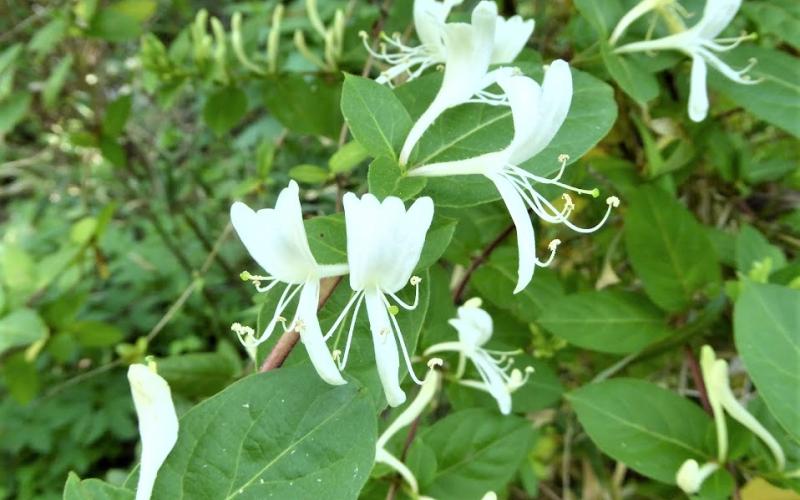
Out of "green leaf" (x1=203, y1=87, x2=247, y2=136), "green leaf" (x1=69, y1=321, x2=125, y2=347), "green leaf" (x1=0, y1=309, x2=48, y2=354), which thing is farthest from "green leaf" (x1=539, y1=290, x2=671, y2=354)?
"green leaf" (x1=69, y1=321, x2=125, y2=347)

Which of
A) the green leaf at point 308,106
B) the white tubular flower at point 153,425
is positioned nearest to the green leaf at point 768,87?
the green leaf at point 308,106

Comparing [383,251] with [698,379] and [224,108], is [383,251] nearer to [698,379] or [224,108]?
[698,379]

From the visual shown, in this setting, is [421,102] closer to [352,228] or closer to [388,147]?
[388,147]

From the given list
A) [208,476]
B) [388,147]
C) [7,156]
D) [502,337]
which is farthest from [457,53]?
[7,156]

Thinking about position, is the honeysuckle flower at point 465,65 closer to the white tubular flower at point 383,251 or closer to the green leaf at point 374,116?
the green leaf at point 374,116

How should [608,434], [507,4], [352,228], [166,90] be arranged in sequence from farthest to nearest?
1. [166,90]
2. [507,4]
3. [608,434]
4. [352,228]

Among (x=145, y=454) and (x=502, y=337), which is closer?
(x=145, y=454)
